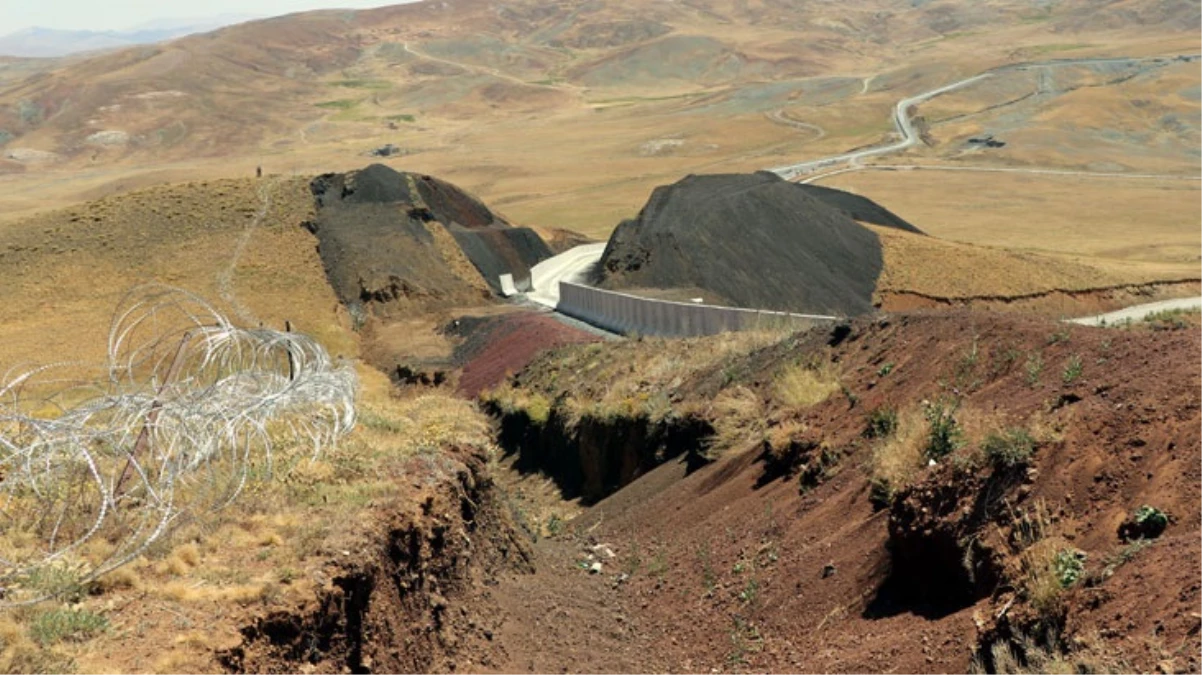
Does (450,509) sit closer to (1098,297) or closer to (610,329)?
(610,329)

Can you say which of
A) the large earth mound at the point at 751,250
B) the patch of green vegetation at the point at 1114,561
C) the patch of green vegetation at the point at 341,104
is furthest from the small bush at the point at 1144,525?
the patch of green vegetation at the point at 341,104

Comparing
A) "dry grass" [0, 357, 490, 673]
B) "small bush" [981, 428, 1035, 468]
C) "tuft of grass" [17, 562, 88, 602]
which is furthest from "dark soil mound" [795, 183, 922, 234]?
"tuft of grass" [17, 562, 88, 602]

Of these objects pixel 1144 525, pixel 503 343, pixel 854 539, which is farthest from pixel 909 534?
pixel 503 343

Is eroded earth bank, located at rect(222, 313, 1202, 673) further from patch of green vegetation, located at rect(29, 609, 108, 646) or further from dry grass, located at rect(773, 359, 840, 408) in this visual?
patch of green vegetation, located at rect(29, 609, 108, 646)

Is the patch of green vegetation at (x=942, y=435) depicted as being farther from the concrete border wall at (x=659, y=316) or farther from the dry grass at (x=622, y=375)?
the concrete border wall at (x=659, y=316)

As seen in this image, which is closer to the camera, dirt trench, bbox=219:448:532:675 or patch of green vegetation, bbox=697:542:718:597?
dirt trench, bbox=219:448:532:675

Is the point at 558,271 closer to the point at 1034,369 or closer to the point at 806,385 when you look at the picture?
the point at 806,385
